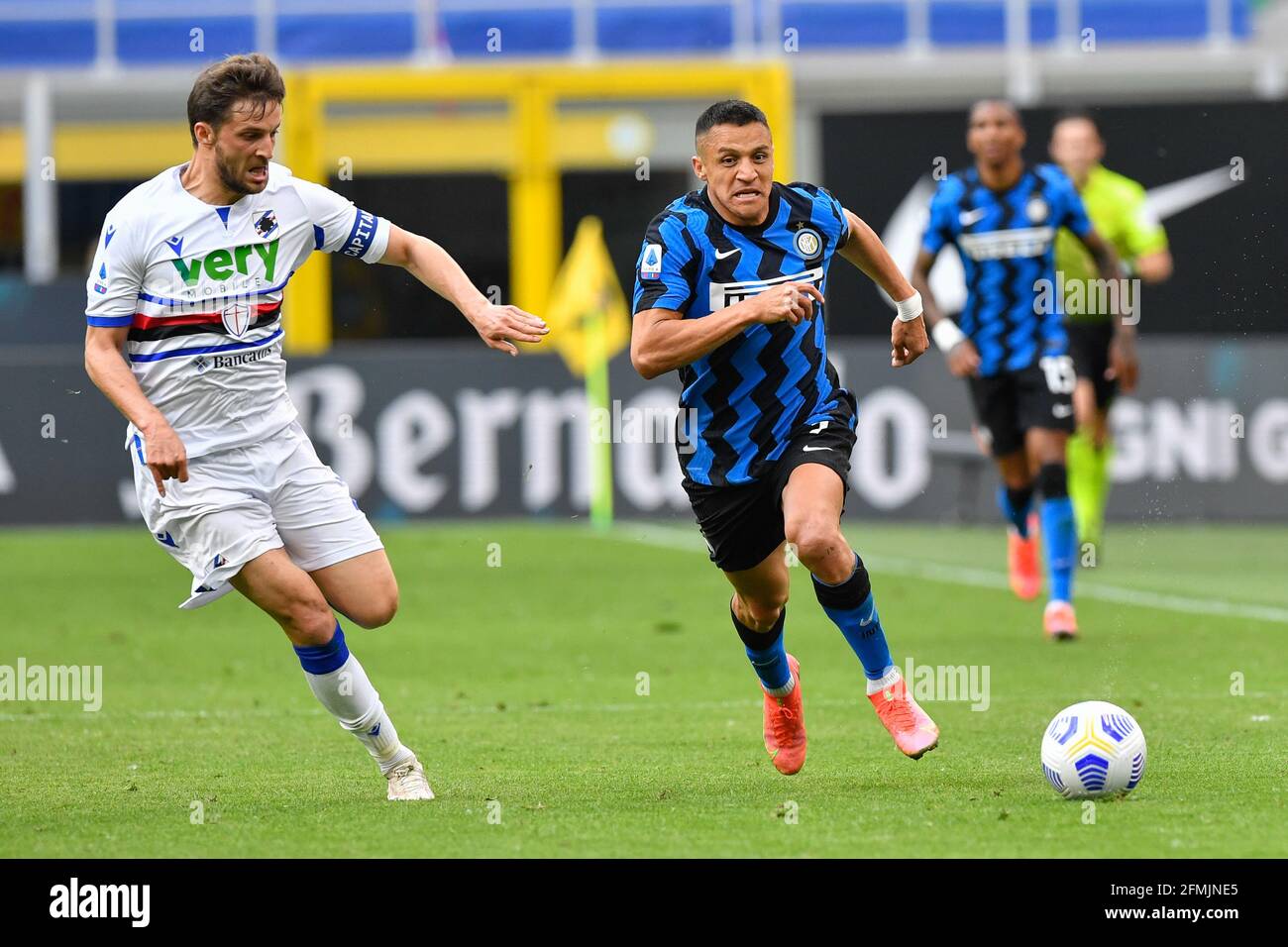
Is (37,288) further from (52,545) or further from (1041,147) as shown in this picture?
(1041,147)

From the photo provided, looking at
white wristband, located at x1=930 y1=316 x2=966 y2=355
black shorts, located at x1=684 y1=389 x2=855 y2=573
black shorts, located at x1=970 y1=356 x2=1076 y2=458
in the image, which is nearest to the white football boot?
black shorts, located at x1=684 y1=389 x2=855 y2=573

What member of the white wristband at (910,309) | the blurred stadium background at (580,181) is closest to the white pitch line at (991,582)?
the blurred stadium background at (580,181)

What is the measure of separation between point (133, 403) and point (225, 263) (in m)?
0.54

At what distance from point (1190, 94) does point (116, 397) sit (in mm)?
21361

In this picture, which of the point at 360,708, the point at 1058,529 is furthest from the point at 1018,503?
the point at 360,708

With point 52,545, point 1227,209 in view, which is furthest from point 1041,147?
point 52,545

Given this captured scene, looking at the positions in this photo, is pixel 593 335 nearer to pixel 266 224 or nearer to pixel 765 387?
pixel 765 387

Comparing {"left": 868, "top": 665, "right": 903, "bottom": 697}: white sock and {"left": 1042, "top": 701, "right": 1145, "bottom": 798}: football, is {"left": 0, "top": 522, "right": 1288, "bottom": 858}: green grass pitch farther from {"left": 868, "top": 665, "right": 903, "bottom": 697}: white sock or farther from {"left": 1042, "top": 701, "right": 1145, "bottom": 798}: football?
{"left": 868, "top": 665, "right": 903, "bottom": 697}: white sock

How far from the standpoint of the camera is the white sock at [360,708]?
21.0 ft

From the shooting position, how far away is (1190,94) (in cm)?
2544

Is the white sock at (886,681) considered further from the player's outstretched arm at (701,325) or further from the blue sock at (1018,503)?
the blue sock at (1018,503)

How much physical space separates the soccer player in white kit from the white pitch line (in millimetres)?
6350

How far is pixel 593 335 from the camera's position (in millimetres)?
18922

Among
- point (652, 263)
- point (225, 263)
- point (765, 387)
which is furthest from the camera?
point (765, 387)
